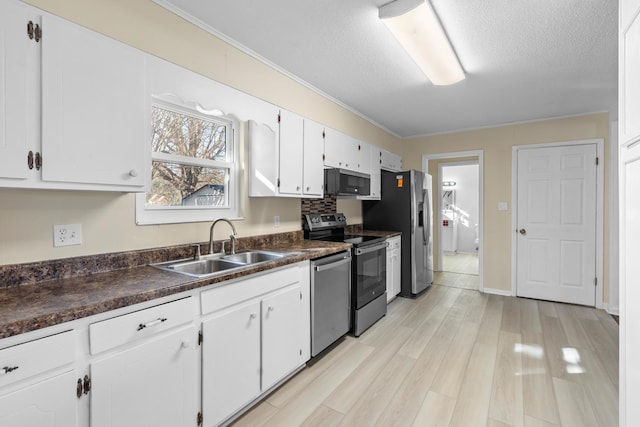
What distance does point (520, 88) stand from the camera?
10.3ft

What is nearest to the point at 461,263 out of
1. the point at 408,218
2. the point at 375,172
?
the point at 408,218

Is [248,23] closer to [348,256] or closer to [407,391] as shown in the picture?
[348,256]

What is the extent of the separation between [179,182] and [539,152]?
14.7 feet

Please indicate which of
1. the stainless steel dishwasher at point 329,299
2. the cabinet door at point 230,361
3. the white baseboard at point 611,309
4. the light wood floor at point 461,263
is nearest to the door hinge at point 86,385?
the cabinet door at point 230,361

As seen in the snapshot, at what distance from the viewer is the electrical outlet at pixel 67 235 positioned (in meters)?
1.49

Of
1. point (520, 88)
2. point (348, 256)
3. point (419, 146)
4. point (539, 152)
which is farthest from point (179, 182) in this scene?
point (539, 152)

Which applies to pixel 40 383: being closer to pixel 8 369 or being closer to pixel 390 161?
pixel 8 369

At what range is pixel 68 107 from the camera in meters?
1.30

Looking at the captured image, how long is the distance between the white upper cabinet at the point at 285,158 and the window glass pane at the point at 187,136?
25 centimetres

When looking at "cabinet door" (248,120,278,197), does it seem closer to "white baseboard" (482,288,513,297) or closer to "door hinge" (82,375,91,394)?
"door hinge" (82,375,91,394)

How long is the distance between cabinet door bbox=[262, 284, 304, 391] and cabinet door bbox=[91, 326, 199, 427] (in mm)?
498

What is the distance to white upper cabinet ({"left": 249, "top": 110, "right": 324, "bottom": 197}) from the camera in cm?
249

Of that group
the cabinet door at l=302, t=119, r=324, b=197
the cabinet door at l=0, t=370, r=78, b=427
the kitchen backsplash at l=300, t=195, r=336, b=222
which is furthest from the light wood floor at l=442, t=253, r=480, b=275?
the cabinet door at l=0, t=370, r=78, b=427

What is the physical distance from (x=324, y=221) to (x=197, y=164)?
159cm
